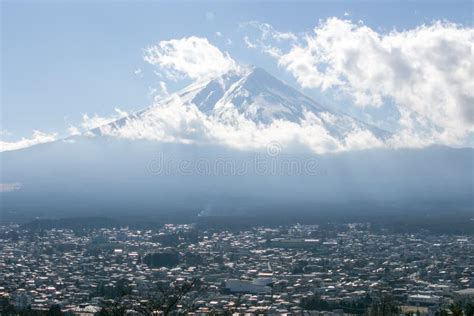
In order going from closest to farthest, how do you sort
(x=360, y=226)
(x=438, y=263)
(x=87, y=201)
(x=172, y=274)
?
(x=172, y=274)
(x=438, y=263)
(x=360, y=226)
(x=87, y=201)

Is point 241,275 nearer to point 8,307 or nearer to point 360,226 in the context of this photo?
point 8,307

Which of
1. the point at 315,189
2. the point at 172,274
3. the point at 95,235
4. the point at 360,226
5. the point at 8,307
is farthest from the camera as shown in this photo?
the point at 315,189

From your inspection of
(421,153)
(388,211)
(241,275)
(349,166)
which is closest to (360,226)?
(388,211)

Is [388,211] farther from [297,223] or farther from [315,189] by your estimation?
[315,189]

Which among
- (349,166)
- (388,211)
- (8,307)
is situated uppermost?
(349,166)

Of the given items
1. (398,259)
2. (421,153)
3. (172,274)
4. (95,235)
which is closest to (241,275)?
(172,274)

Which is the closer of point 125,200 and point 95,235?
point 95,235

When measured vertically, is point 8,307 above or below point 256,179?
below
